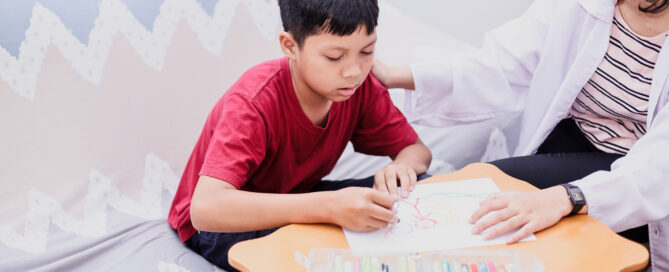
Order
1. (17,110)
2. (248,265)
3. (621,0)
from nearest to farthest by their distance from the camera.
Answer: 1. (248,265)
2. (621,0)
3. (17,110)

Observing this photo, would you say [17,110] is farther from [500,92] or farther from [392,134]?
[500,92]

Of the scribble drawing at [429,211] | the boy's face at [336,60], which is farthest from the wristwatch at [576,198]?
the boy's face at [336,60]

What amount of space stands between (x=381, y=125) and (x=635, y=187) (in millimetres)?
462

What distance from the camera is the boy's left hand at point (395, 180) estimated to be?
3.10ft

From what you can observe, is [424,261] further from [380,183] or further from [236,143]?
[236,143]

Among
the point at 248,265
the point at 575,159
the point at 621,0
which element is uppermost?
the point at 621,0

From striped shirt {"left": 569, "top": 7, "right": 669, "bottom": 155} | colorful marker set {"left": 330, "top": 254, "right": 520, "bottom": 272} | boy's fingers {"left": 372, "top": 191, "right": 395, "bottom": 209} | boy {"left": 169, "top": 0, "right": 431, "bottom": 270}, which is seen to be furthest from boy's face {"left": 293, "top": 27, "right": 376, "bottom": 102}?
striped shirt {"left": 569, "top": 7, "right": 669, "bottom": 155}

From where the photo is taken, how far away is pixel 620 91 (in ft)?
3.66

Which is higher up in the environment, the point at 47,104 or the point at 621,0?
the point at 621,0

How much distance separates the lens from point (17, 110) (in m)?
1.21

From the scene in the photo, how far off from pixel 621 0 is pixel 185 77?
0.97m

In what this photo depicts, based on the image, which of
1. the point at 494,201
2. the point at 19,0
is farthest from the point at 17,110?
the point at 494,201

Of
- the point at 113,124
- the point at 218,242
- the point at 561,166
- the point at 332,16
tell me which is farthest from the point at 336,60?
the point at 113,124

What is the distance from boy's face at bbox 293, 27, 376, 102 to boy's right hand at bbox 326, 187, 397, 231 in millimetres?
208
